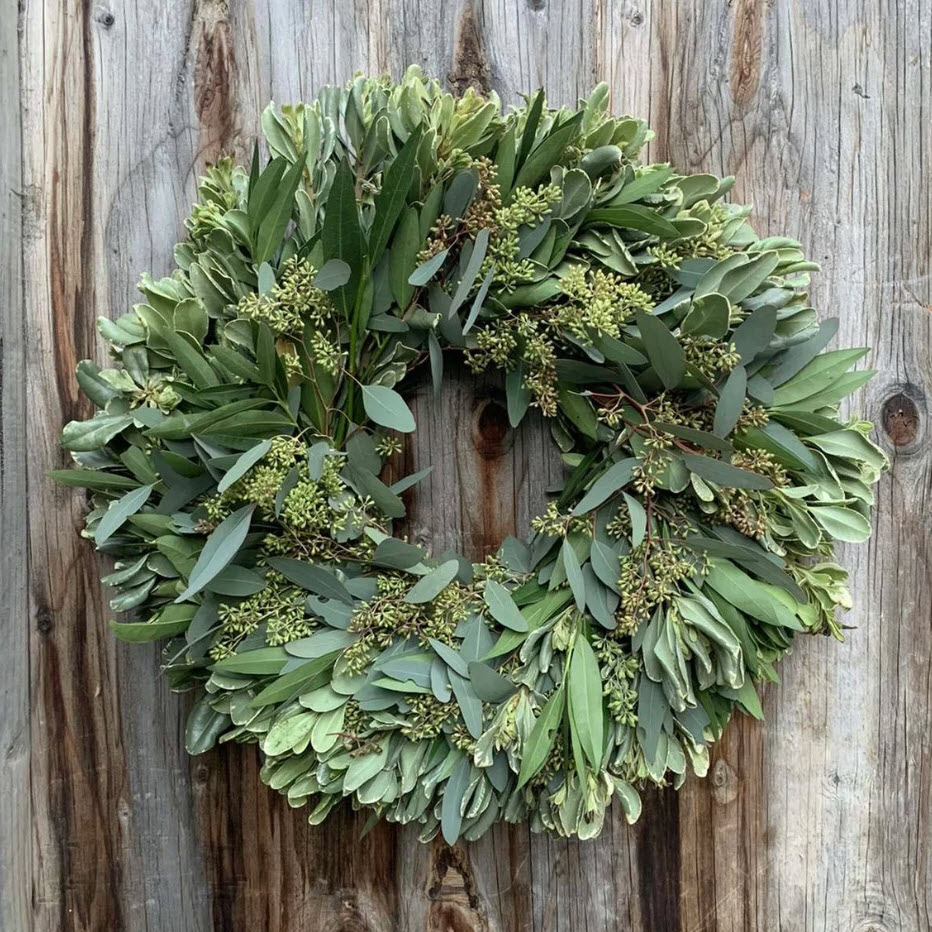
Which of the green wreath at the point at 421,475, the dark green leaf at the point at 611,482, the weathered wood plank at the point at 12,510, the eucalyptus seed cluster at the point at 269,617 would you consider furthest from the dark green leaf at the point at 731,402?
the weathered wood plank at the point at 12,510

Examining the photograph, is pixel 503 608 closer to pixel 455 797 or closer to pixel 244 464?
pixel 455 797

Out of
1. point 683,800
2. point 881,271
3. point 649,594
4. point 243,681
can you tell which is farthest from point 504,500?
point 881,271

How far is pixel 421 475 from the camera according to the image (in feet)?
3.04

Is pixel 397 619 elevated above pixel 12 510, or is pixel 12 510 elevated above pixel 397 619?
pixel 12 510

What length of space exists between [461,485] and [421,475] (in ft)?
0.50

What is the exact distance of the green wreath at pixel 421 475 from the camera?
33.9 inches

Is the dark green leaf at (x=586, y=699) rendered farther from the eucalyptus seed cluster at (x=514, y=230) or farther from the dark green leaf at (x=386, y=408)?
the eucalyptus seed cluster at (x=514, y=230)

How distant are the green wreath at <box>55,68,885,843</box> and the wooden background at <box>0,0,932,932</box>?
6.9 inches

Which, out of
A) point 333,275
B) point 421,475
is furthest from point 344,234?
point 421,475

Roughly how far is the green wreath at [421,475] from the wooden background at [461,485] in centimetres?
17

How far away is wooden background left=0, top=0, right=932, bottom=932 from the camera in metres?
1.05

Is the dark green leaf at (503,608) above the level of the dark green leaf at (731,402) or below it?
below

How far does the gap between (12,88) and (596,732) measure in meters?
1.22

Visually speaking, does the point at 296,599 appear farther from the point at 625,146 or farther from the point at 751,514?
the point at 625,146
